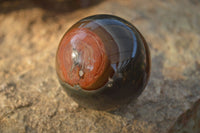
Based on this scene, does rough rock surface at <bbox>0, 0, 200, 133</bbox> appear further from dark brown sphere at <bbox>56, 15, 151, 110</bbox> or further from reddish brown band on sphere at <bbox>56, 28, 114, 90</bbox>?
reddish brown band on sphere at <bbox>56, 28, 114, 90</bbox>

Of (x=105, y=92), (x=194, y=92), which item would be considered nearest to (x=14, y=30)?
(x=105, y=92)

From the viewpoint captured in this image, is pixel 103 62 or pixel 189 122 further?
Answer: pixel 189 122

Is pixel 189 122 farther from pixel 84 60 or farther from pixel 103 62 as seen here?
pixel 84 60

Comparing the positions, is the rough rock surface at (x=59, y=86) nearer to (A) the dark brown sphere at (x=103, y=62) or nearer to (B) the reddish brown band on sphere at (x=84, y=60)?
(A) the dark brown sphere at (x=103, y=62)

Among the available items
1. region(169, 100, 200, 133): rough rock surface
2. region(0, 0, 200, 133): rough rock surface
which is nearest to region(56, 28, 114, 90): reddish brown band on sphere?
region(0, 0, 200, 133): rough rock surface

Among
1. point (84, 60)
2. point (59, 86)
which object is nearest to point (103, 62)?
point (84, 60)

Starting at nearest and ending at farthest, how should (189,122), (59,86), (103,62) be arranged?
(103,62) → (189,122) → (59,86)
